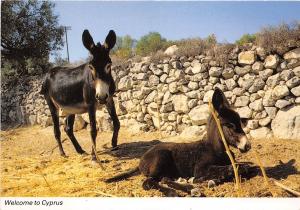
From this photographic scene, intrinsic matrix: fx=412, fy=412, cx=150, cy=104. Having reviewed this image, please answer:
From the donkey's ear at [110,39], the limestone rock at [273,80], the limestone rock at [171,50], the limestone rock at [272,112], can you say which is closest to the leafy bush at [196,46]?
the limestone rock at [171,50]

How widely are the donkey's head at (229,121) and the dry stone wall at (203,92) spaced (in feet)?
4.18

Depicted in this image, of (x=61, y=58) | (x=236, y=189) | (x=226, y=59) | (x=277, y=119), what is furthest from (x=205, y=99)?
(x=61, y=58)

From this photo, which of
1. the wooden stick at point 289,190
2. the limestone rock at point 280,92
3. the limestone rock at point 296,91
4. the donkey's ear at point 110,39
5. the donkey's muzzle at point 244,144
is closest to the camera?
the wooden stick at point 289,190

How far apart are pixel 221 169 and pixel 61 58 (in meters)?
4.83

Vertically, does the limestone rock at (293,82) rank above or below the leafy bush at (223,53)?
below

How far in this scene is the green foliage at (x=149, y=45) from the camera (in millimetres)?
5633

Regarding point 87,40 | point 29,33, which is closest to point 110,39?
point 87,40

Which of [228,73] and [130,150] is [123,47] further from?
[130,150]

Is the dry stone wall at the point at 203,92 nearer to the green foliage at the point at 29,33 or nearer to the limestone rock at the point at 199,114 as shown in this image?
the limestone rock at the point at 199,114

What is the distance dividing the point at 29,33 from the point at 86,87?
14.0ft

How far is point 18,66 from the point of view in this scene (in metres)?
8.43

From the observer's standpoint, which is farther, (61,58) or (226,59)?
(61,58)

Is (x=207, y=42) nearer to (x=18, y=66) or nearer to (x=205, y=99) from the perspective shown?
(x=205, y=99)

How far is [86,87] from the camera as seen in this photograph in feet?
13.8
